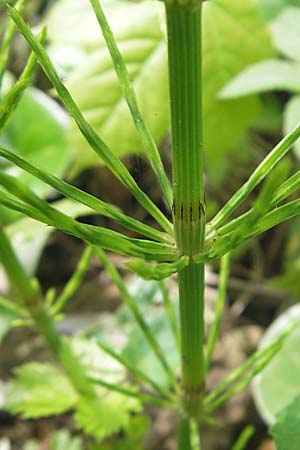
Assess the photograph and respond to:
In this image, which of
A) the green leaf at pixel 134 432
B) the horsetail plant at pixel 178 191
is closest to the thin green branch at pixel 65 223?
the horsetail plant at pixel 178 191

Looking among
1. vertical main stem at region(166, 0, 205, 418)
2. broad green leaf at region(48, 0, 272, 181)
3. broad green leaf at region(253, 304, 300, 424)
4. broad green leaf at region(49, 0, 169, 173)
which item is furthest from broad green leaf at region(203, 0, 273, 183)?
vertical main stem at region(166, 0, 205, 418)

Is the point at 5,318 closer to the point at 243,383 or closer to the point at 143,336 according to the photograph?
the point at 143,336

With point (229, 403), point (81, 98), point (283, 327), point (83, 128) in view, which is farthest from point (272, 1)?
point (83, 128)

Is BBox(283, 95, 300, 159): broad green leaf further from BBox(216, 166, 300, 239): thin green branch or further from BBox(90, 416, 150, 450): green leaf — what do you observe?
BBox(216, 166, 300, 239): thin green branch

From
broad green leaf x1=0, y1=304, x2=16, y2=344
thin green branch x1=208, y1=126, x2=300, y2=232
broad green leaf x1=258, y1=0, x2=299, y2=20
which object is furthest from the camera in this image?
broad green leaf x1=258, y1=0, x2=299, y2=20

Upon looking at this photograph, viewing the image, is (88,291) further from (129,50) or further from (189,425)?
(189,425)

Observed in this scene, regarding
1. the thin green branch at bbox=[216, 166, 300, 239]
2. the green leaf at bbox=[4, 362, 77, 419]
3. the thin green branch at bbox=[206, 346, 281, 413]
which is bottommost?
the thin green branch at bbox=[206, 346, 281, 413]
